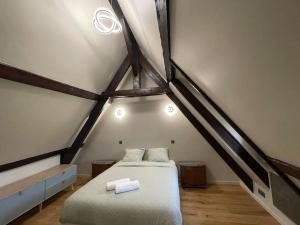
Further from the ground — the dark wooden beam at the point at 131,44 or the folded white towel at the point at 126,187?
the dark wooden beam at the point at 131,44

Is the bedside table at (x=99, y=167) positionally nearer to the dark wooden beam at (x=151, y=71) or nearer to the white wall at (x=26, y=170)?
the white wall at (x=26, y=170)

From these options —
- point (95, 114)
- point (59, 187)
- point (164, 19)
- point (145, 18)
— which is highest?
point (145, 18)

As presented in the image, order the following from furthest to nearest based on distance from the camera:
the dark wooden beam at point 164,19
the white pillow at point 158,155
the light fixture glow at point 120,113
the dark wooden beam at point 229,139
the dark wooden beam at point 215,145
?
the light fixture glow at point 120,113 → the white pillow at point 158,155 → the dark wooden beam at point 215,145 → the dark wooden beam at point 229,139 → the dark wooden beam at point 164,19

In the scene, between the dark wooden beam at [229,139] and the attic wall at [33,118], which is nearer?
the attic wall at [33,118]

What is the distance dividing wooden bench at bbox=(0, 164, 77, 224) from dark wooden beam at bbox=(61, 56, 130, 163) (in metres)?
0.61

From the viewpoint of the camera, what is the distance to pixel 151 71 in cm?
379

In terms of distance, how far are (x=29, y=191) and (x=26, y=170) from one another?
67 centimetres

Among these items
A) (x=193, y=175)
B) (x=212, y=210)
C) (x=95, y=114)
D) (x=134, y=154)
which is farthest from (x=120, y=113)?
(x=212, y=210)

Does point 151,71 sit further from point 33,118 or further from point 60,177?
point 60,177

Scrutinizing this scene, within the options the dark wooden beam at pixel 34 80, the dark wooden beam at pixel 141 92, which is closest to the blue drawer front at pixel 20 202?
the dark wooden beam at pixel 34 80

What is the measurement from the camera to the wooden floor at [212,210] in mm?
Answer: 2367

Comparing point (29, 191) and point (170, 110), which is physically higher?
point (170, 110)

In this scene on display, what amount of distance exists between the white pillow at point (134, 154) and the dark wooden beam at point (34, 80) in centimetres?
176

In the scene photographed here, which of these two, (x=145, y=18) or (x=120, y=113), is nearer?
(x=145, y=18)
